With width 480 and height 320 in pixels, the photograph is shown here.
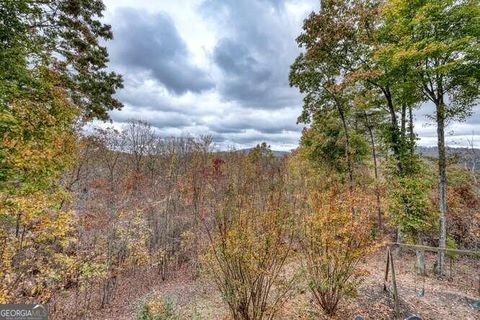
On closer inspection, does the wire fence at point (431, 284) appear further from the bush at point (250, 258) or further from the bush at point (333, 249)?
the bush at point (250, 258)

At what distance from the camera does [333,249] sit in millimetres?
6145

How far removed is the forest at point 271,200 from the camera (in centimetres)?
589

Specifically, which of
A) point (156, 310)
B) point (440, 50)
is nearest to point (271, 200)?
Result: point (156, 310)

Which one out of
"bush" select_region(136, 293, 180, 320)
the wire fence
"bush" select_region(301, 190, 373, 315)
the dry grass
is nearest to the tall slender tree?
the wire fence

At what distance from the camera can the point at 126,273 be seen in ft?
49.5

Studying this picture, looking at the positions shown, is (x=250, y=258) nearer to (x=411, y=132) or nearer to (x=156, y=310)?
(x=156, y=310)

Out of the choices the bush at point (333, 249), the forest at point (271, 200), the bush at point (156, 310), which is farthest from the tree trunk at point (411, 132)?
the bush at point (156, 310)

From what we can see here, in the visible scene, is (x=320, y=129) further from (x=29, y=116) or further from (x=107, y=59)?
(x=29, y=116)

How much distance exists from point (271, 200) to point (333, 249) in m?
1.84

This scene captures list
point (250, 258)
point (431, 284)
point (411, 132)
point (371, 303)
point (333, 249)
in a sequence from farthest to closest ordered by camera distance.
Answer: point (411, 132)
point (431, 284)
point (371, 303)
point (333, 249)
point (250, 258)

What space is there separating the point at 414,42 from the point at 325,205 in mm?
7290

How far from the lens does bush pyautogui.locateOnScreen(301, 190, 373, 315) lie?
6.01 metres

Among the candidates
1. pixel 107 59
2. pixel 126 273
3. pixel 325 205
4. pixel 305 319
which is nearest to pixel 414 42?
pixel 325 205

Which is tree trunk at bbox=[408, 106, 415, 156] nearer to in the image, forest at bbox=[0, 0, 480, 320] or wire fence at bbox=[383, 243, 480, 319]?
forest at bbox=[0, 0, 480, 320]
